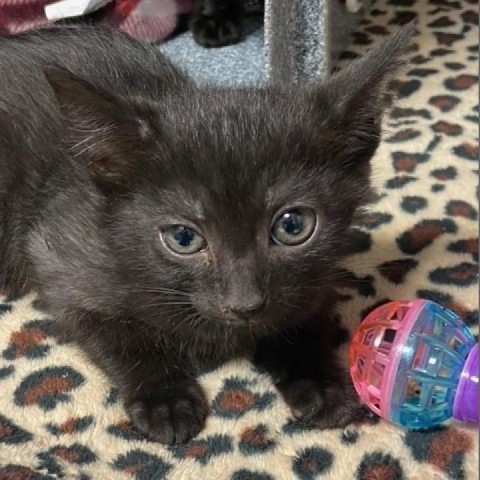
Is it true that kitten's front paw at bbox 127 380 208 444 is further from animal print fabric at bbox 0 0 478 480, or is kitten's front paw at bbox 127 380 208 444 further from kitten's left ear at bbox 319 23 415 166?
kitten's left ear at bbox 319 23 415 166

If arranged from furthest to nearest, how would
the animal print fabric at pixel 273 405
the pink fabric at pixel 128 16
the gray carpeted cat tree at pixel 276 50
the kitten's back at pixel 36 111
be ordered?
the pink fabric at pixel 128 16 < the gray carpeted cat tree at pixel 276 50 < the kitten's back at pixel 36 111 < the animal print fabric at pixel 273 405

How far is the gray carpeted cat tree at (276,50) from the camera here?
1.74 metres

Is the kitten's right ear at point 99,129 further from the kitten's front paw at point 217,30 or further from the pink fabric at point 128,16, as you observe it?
the kitten's front paw at point 217,30

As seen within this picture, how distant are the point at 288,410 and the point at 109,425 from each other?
0.27 metres

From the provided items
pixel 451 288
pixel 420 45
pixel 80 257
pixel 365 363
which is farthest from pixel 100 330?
pixel 420 45

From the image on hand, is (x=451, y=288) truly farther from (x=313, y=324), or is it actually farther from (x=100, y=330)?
(x=100, y=330)

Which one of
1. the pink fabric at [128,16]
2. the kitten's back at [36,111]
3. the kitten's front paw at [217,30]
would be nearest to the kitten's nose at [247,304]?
the kitten's back at [36,111]

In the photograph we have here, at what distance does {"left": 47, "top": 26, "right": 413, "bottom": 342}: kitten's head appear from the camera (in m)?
1.00

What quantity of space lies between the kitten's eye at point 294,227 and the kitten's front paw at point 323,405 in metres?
0.26

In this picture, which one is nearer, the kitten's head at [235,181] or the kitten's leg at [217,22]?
the kitten's head at [235,181]

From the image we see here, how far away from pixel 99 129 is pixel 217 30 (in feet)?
3.96

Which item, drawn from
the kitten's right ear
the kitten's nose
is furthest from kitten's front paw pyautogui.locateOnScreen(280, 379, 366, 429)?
the kitten's right ear

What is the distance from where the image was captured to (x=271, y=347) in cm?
128

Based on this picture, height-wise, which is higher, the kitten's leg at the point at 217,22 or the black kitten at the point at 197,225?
the black kitten at the point at 197,225
